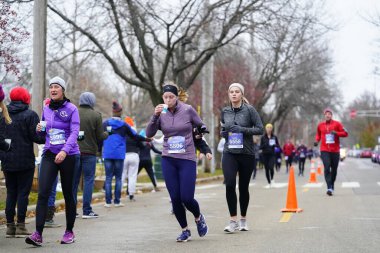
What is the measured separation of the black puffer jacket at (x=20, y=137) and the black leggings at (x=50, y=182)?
77cm

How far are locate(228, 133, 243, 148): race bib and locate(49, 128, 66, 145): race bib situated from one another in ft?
7.54

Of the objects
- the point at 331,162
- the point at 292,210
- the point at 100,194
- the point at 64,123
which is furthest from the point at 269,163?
the point at 64,123

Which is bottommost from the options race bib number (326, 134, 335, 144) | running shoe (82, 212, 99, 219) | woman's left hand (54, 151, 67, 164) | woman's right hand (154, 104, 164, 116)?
running shoe (82, 212, 99, 219)

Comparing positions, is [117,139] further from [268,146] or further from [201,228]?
[268,146]

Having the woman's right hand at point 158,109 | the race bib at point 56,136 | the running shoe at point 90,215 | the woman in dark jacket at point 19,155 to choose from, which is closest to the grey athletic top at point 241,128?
the woman's right hand at point 158,109

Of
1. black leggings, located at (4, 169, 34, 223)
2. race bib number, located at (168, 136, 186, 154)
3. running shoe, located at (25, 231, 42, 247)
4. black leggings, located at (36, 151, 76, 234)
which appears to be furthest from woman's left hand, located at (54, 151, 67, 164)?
race bib number, located at (168, 136, 186, 154)

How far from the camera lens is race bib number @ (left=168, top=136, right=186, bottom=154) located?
9125 millimetres

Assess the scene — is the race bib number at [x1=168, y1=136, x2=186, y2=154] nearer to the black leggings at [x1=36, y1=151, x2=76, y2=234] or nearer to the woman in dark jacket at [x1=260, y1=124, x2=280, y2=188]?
the black leggings at [x1=36, y1=151, x2=76, y2=234]

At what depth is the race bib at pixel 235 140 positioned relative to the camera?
10.0 m

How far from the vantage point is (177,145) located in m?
9.13

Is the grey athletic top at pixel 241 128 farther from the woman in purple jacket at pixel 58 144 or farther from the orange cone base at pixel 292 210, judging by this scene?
the orange cone base at pixel 292 210

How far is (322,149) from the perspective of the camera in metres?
17.0

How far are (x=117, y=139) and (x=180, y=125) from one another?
5.42 m

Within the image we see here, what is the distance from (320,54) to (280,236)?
44.0 metres
